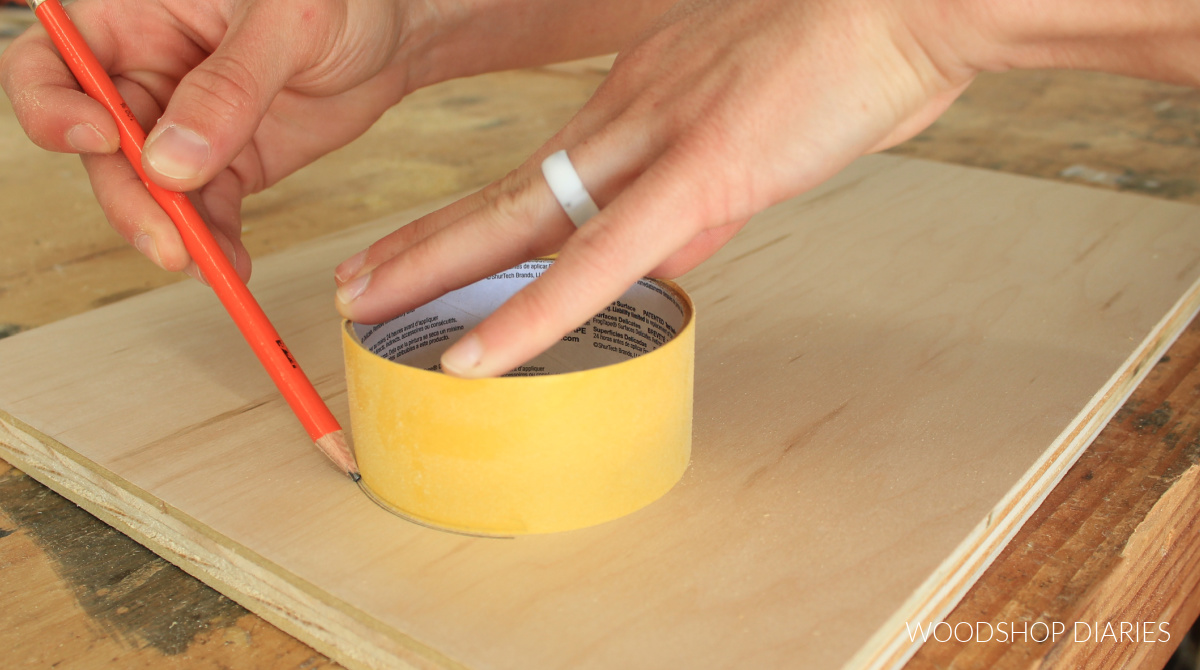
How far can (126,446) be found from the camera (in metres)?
0.76

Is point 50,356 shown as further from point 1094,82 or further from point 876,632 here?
point 1094,82

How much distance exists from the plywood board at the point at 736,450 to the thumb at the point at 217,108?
200 millimetres

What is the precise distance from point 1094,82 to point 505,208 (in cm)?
193

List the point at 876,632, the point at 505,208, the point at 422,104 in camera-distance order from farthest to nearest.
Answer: the point at 422,104 → the point at 505,208 → the point at 876,632

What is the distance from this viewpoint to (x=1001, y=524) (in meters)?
0.67

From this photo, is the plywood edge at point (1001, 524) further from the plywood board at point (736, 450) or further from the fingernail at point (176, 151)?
the fingernail at point (176, 151)

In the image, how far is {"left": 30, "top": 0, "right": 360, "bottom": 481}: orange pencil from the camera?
72 centimetres

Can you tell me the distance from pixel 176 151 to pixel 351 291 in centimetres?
22

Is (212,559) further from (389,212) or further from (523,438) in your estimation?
(389,212)

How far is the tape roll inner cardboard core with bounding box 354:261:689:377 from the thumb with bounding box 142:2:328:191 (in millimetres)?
219

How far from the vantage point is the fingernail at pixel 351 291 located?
678 mm

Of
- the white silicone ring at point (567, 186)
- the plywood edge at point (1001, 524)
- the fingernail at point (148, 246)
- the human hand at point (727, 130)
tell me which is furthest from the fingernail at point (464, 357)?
the fingernail at point (148, 246)

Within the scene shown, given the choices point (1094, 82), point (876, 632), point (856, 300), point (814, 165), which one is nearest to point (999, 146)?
point (1094, 82)

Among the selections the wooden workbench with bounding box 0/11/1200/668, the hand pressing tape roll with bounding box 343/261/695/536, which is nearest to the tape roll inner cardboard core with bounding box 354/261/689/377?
the hand pressing tape roll with bounding box 343/261/695/536
